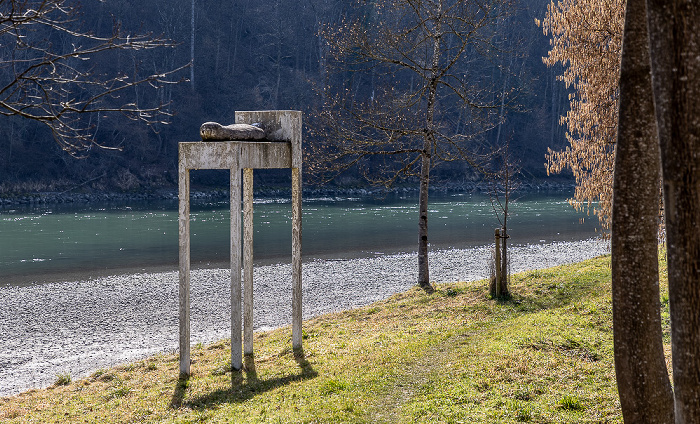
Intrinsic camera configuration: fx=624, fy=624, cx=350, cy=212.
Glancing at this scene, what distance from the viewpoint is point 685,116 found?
112 inches

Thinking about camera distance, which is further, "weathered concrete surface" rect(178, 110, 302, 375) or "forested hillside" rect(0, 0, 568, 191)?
"forested hillside" rect(0, 0, 568, 191)

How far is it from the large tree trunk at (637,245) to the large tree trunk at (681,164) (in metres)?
1.29

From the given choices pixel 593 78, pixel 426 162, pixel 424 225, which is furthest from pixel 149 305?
pixel 593 78

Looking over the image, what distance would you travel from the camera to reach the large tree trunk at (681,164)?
2.84m

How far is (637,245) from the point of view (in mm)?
4305

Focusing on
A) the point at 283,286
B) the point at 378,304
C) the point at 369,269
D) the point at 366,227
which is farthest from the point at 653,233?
the point at 366,227

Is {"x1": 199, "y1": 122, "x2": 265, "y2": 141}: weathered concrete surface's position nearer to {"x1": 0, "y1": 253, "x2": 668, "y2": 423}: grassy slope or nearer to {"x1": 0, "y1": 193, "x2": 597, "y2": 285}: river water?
{"x1": 0, "y1": 253, "x2": 668, "y2": 423}: grassy slope

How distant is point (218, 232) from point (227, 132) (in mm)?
25839

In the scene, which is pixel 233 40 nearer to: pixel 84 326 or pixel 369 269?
pixel 369 269

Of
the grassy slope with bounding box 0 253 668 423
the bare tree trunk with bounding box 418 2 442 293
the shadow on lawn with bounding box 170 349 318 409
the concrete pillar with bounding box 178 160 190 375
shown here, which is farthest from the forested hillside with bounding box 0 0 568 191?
the shadow on lawn with bounding box 170 349 318 409

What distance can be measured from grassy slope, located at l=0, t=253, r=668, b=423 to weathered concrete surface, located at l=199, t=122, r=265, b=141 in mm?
3492

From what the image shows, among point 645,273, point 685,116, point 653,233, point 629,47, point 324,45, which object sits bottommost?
point 645,273

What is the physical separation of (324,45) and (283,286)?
56.0 metres

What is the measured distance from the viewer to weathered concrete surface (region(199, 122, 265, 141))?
9.05 metres
